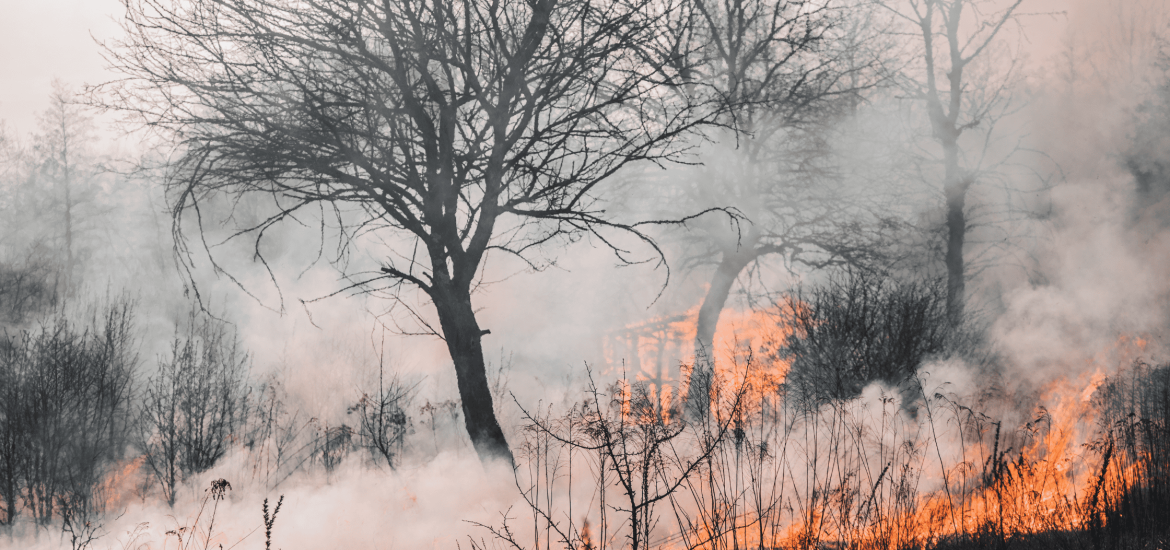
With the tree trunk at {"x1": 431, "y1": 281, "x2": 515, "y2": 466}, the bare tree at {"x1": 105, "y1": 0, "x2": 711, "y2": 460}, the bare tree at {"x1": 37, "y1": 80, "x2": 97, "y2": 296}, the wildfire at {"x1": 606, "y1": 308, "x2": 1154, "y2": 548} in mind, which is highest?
the bare tree at {"x1": 37, "y1": 80, "x2": 97, "y2": 296}

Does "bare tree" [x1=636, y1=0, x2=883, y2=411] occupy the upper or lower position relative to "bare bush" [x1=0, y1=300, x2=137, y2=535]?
upper

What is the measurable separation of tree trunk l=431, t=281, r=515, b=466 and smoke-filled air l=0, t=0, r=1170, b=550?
0.09 ft

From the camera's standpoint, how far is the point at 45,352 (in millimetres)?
7672

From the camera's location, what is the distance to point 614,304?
14141mm

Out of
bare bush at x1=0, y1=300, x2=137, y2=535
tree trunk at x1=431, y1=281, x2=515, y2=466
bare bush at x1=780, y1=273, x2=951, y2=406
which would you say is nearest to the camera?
tree trunk at x1=431, y1=281, x2=515, y2=466

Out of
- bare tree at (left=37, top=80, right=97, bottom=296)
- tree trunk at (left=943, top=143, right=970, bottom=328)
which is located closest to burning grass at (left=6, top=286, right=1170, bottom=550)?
tree trunk at (left=943, top=143, right=970, bottom=328)

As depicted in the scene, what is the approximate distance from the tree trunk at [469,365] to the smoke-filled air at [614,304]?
0.09 feet

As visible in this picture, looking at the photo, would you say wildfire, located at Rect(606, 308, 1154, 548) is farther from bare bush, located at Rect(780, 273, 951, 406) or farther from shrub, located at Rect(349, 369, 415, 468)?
shrub, located at Rect(349, 369, 415, 468)

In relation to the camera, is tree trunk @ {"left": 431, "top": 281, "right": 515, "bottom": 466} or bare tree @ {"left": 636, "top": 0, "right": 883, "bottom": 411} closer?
tree trunk @ {"left": 431, "top": 281, "right": 515, "bottom": 466}

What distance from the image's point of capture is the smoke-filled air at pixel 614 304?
3.65 meters

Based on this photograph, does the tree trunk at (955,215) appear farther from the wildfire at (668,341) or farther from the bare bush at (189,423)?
the bare bush at (189,423)

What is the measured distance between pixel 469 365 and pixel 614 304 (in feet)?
32.5

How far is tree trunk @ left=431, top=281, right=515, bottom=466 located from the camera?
14.3ft

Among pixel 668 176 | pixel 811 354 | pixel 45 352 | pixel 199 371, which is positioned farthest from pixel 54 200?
pixel 811 354
